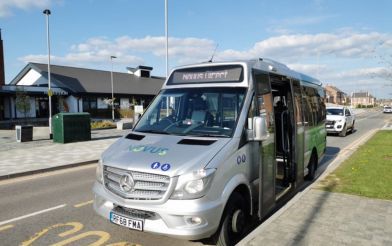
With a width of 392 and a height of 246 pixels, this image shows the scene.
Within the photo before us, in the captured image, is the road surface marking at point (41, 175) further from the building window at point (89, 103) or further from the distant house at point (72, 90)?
the building window at point (89, 103)

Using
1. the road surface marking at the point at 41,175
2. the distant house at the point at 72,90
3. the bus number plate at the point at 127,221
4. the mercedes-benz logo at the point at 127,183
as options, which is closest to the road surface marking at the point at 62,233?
the bus number plate at the point at 127,221

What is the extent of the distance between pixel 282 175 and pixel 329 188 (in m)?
0.98

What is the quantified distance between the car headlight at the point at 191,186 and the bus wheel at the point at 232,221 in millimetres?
614

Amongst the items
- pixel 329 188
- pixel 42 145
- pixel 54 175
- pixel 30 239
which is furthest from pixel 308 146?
pixel 42 145

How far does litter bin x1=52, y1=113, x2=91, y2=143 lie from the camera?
17.2 metres

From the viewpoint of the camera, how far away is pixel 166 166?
156 inches

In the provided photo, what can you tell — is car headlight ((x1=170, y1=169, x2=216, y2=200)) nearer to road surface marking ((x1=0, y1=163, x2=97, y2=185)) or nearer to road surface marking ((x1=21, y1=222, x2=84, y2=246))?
road surface marking ((x1=21, y1=222, x2=84, y2=246))

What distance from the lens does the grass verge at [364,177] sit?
6.78 metres

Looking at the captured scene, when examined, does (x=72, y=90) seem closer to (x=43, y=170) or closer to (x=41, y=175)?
(x=43, y=170)

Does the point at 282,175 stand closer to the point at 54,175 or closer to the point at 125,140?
the point at 125,140

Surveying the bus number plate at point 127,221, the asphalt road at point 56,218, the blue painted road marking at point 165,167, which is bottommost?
the asphalt road at point 56,218

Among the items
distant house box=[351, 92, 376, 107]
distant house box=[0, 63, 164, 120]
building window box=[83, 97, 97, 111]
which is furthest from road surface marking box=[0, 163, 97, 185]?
distant house box=[351, 92, 376, 107]

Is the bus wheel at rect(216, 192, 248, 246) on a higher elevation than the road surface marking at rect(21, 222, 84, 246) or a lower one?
higher

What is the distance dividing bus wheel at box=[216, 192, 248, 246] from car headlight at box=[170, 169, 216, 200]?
61 cm
